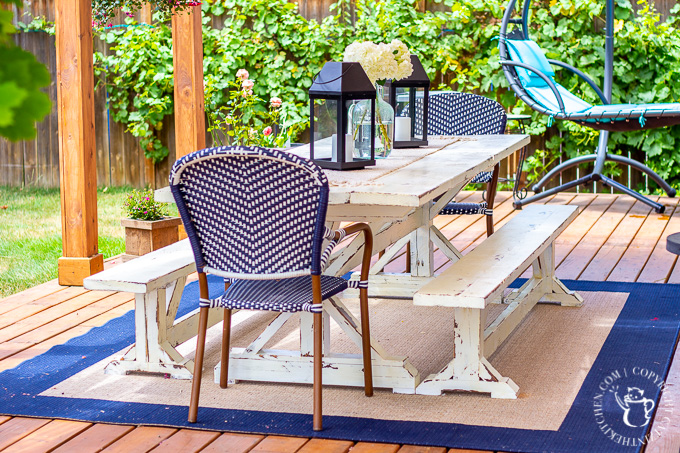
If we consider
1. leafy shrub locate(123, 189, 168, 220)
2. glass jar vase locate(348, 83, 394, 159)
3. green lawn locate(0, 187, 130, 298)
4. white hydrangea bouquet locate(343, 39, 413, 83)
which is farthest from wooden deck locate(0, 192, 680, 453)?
white hydrangea bouquet locate(343, 39, 413, 83)

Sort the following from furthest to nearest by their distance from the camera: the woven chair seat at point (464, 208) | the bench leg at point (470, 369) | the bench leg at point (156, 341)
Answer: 1. the woven chair seat at point (464, 208)
2. the bench leg at point (156, 341)
3. the bench leg at point (470, 369)

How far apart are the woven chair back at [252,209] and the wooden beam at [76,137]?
179cm

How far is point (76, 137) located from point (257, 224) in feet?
6.49

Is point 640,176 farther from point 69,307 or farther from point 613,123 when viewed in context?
point 69,307

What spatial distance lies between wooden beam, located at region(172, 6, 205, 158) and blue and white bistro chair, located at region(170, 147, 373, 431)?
2.41 m

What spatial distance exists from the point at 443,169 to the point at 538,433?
94 cm

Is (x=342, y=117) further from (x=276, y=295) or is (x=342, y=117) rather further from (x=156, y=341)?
(x=156, y=341)

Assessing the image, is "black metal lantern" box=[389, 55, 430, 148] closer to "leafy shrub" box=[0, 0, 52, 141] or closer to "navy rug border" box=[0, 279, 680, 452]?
"navy rug border" box=[0, 279, 680, 452]

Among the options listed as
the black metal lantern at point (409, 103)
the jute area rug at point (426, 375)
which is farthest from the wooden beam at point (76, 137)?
the black metal lantern at point (409, 103)

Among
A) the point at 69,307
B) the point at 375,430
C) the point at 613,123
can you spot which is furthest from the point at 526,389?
the point at 613,123

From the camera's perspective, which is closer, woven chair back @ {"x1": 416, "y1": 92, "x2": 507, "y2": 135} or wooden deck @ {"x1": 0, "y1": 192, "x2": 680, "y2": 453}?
wooden deck @ {"x1": 0, "y1": 192, "x2": 680, "y2": 453}

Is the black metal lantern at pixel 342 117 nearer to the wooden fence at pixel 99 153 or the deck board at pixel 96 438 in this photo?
the deck board at pixel 96 438

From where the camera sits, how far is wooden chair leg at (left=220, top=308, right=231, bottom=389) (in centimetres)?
269

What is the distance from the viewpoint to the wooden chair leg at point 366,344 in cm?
255
